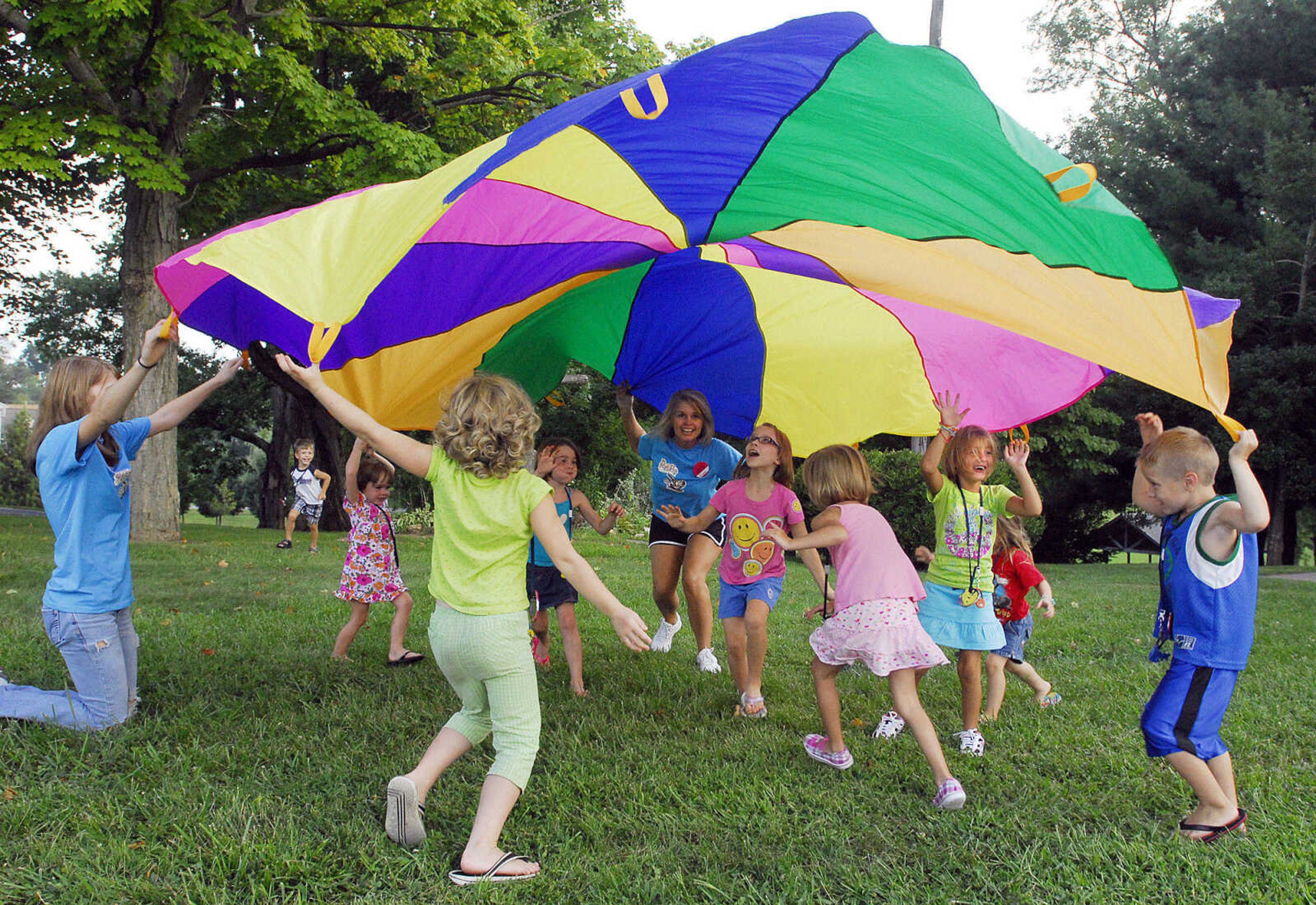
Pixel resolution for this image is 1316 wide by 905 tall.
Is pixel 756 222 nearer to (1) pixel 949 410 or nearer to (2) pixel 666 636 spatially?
(1) pixel 949 410

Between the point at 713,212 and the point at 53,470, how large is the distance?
9.84 ft

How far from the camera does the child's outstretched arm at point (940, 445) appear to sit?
15.0 ft

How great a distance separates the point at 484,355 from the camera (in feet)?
16.9

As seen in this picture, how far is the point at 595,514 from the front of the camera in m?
5.51

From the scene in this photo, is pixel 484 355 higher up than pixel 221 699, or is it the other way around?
pixel 484 355

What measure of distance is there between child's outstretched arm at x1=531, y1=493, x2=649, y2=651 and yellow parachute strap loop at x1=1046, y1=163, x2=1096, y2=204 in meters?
2.16

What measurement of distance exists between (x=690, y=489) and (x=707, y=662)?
3.64ft

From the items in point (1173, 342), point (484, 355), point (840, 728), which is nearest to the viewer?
point (1173, 342)

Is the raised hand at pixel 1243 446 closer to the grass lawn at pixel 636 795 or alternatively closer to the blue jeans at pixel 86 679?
the grass lawn at pixel 636 795

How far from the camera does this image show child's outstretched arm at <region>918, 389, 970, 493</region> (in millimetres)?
4562

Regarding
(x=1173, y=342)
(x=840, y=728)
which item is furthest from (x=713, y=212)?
(x=840, y=728)

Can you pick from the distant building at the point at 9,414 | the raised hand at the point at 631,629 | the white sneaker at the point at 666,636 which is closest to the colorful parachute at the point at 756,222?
the raised hand at the point at 631,629

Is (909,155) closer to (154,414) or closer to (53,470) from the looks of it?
(154,414)

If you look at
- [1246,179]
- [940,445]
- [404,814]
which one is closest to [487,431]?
[404,814]
